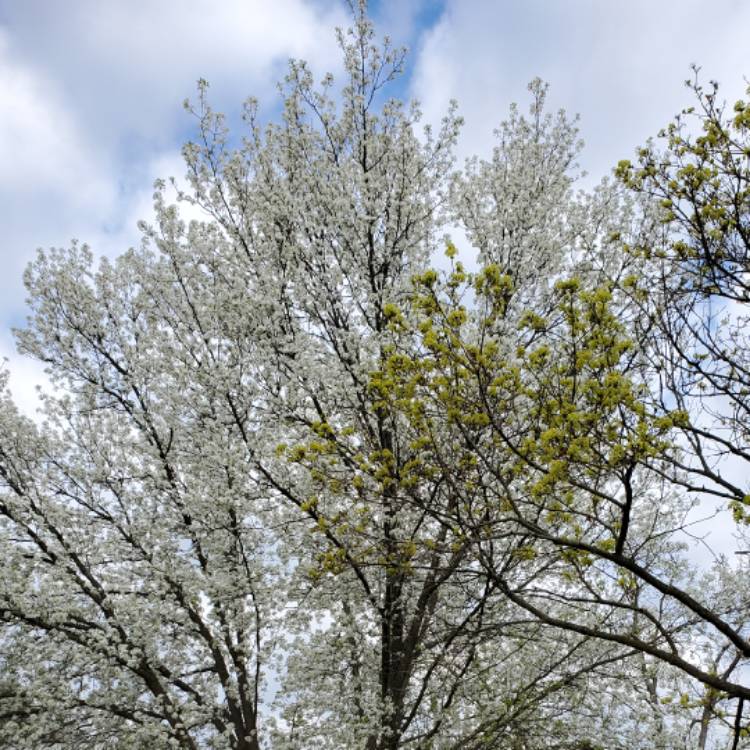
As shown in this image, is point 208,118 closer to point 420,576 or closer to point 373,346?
point 373,346

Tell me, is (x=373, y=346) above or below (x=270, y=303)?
below

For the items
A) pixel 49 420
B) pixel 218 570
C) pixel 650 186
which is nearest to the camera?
pixel 650 186

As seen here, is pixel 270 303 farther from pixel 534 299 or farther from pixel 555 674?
pixel 555 674

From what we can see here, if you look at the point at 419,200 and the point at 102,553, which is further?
Result: the point at 419,200

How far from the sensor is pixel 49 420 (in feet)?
28.7

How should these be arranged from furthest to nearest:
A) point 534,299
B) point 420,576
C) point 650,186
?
point 534,299, point 420,576, point 650,186

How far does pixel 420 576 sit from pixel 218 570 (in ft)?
7.65

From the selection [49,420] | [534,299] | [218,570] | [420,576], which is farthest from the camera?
[49,420]

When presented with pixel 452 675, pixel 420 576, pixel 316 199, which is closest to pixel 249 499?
pixel 420 576

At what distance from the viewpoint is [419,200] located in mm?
8320

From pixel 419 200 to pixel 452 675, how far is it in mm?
5733

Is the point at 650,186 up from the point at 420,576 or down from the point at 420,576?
up

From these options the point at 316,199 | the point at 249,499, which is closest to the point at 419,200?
the point at 316,199

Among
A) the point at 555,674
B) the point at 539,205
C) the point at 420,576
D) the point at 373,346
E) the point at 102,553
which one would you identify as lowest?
the point at 555,674
